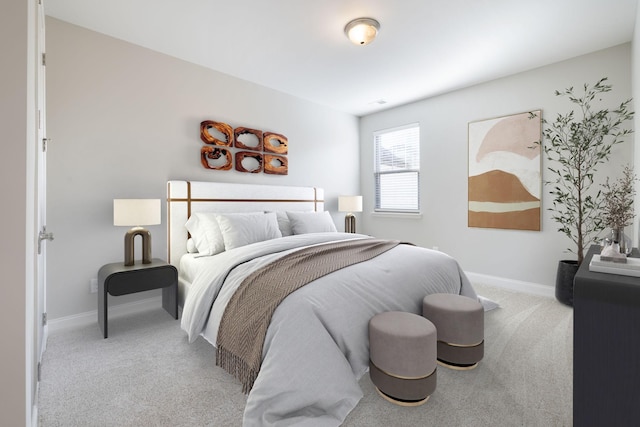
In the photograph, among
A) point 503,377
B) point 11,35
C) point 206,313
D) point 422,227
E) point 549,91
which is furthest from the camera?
point 422,227

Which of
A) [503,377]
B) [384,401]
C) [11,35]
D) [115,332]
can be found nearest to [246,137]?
[115,332]

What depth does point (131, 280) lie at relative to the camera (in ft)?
8.13

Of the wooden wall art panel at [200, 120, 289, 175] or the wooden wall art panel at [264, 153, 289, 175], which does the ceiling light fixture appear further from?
the wooden wall art panel at [264, 153, 289, 175]

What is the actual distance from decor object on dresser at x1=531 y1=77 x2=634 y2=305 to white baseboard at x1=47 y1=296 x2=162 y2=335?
422cm

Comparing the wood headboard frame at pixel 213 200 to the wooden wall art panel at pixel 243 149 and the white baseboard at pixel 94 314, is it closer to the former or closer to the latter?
the wooden wall art panel at pixel 243 149

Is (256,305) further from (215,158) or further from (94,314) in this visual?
(215,158)

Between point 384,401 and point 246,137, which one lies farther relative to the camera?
point 246,137

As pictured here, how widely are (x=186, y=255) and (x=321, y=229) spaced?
1.50 metres

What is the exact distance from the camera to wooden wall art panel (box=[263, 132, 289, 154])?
13.0 ft

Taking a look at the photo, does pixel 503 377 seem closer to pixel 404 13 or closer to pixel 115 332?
pixel 404 13

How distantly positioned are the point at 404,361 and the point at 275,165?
3.08 m

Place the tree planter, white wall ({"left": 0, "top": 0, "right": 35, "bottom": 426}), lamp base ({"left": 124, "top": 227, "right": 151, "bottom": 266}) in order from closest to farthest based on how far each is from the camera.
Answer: white wall ({"left": 0, "top": 0, "right": 35, "bottom": 426})
lamp base ({"left": 124, "top": 227, "right": 151, "bottom": 266})
the tree planter

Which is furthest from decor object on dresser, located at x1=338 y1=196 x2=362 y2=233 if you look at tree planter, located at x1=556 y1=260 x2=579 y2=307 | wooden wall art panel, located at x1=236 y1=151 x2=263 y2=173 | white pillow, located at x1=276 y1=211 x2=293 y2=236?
tree planter, located at x1=556 y1=260 x2=579 y2=307

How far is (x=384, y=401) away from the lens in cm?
165
